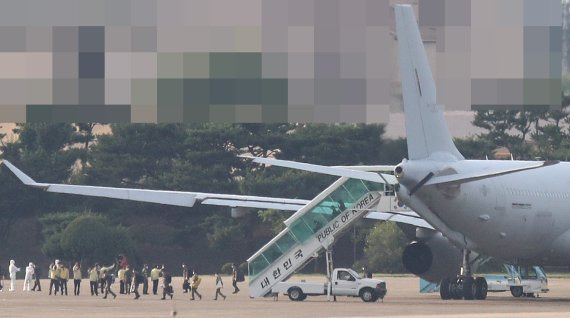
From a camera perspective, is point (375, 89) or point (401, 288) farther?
point (401, 288)

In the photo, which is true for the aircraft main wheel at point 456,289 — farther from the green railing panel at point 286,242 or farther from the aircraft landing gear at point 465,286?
the green railing panel at point 286,242

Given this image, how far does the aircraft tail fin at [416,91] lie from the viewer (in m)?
46.0

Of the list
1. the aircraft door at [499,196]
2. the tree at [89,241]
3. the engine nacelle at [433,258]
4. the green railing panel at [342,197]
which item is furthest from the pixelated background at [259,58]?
the tree at [89,241]

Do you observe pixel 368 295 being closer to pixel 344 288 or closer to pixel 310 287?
pixel 344 288

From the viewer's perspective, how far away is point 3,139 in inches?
3893

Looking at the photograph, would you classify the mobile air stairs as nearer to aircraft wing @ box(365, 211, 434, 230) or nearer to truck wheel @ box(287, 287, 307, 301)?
truck wheel @ box(287, 287, 307, 301)

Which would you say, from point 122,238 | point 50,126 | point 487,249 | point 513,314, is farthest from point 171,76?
point 50,126

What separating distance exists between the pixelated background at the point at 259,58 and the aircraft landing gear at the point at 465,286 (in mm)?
5758

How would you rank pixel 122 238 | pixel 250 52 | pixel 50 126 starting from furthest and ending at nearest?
pixel 50 126
pixel 122 238
pixel 250 52

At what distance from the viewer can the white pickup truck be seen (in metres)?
50.2

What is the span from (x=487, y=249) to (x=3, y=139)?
55.8 metres

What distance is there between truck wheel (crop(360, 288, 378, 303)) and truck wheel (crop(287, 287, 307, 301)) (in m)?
2.20

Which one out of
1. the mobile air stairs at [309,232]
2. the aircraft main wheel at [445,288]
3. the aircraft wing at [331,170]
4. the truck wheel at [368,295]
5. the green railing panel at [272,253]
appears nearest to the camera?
the aircraft wing at [331,170]

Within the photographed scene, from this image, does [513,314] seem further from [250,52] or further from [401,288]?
[401,288]
